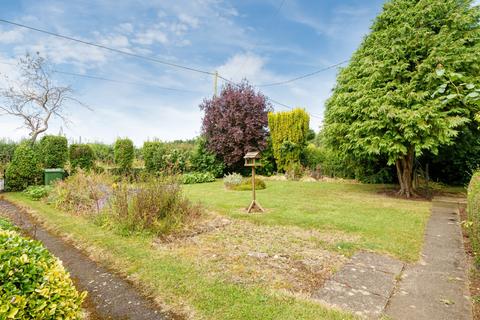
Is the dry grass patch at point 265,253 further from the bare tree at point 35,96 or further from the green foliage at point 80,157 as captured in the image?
the bare tree at point 35,96

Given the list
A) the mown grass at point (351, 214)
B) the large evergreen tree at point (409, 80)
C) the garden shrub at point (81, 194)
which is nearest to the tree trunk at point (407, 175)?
the large evergreen tree at point (409, 80)

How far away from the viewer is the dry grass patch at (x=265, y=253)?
10.2ft

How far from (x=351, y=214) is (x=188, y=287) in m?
4.64

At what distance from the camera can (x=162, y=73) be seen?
615 inches

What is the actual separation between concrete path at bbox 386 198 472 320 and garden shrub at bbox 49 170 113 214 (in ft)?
20.7

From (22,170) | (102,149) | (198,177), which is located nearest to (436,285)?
(198,177)

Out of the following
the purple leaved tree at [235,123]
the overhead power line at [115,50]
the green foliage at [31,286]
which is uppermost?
the overhead power line at [115,50]

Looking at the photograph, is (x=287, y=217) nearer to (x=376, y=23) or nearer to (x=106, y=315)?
(x=106, y=315)

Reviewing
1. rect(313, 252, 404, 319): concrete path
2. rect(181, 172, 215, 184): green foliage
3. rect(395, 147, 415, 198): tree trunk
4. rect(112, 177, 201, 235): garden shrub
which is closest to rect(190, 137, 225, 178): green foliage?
rect(181, 172, 215, 184): green foliage

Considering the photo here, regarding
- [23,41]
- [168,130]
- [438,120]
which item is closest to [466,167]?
[438,120]

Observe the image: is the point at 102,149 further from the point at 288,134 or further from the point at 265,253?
the point at 265,253

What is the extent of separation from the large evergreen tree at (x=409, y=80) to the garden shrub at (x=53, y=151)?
37.0 feet

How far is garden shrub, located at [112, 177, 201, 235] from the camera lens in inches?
192

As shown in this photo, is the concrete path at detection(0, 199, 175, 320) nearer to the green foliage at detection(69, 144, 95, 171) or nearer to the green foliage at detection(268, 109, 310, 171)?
the green foliage at detection(69, 144, 95, 171)
